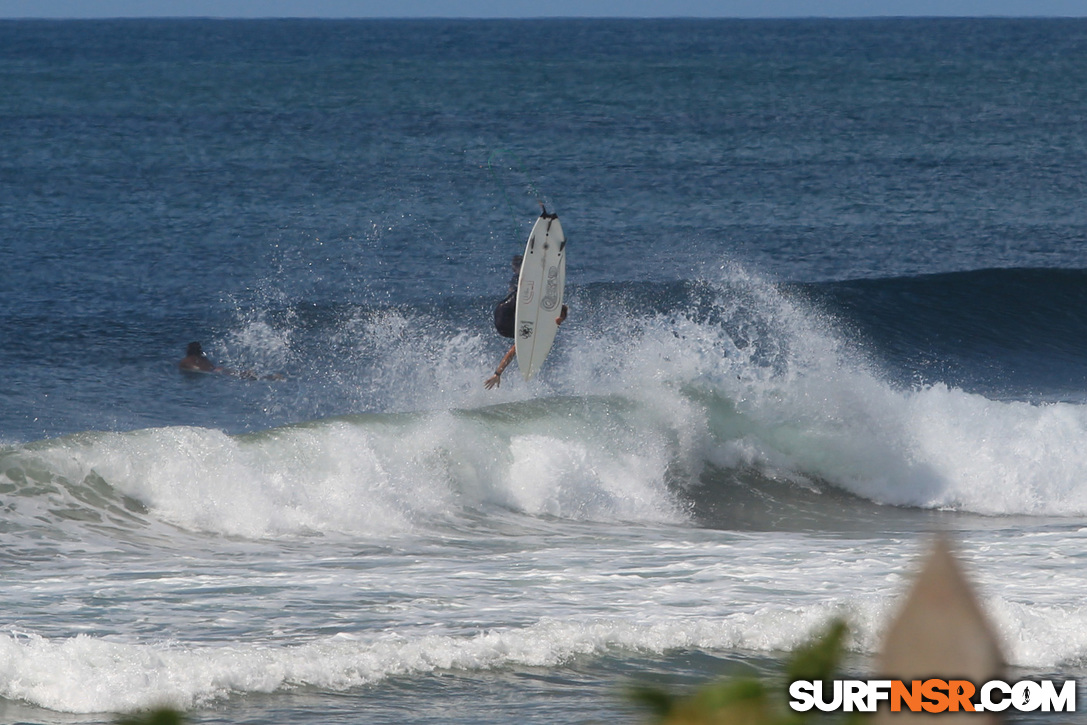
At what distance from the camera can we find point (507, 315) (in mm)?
14125

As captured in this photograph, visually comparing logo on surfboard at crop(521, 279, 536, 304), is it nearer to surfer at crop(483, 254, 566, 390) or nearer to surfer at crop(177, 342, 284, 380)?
surfer at crop(483, 254, 566, 390)

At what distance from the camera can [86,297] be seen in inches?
906

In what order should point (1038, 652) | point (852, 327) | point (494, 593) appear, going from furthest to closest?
point (852, 327) → point (494, 593) → point (1038, 652)

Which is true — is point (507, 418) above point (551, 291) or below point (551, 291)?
below

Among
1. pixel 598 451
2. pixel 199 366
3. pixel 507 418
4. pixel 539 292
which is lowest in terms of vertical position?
pixel 598 451

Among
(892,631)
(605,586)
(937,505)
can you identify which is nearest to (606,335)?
(937,505)

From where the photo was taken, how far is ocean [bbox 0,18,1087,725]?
734 cm

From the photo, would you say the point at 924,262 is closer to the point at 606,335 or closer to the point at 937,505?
the point at 606,335

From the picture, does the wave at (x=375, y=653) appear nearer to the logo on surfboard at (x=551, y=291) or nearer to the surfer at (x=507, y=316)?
the logo on surfboard at (x=551, y=291)

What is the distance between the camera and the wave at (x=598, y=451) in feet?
36.8

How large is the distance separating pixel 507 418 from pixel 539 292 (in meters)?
1.42

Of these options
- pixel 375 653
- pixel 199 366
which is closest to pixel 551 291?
pixel 375 653

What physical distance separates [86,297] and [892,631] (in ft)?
77.5

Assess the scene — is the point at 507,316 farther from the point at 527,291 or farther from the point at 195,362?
the point at 195,362
